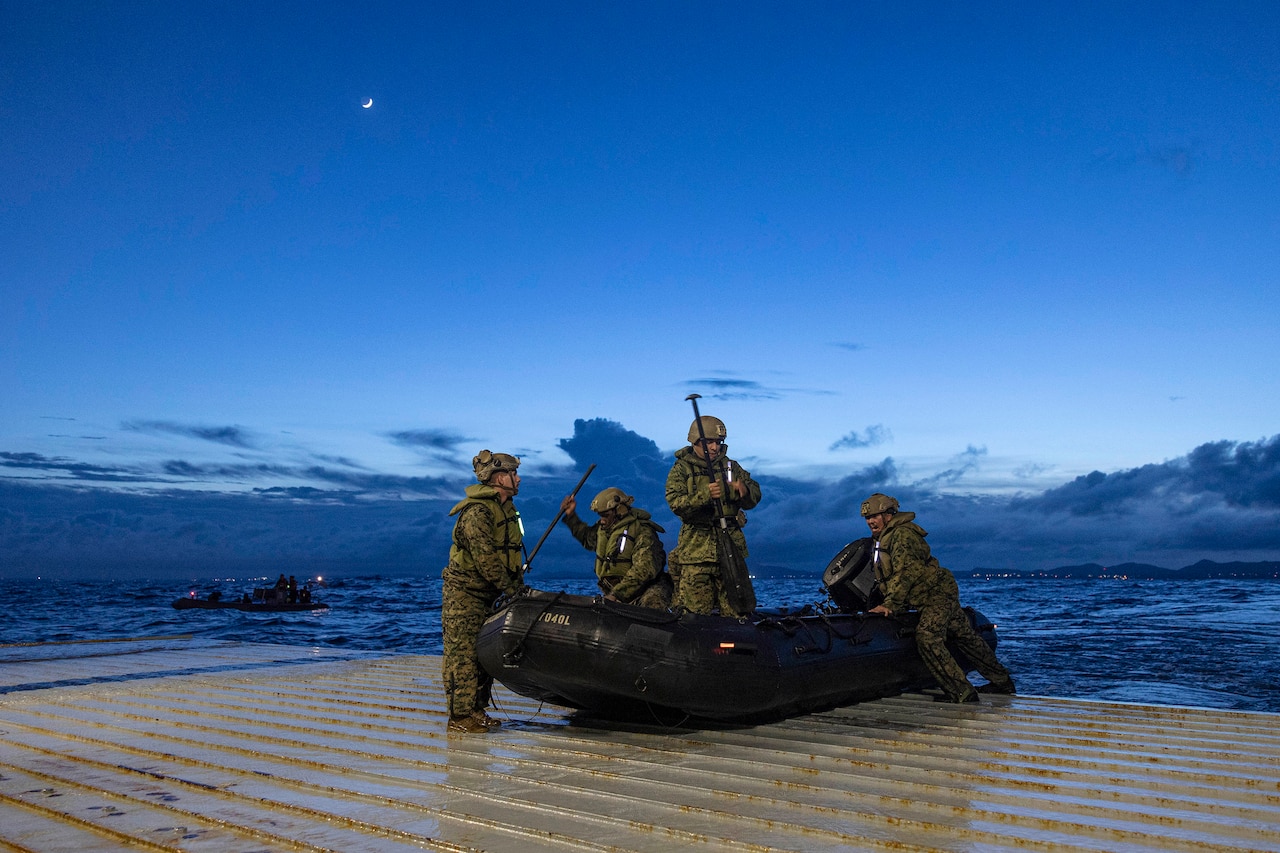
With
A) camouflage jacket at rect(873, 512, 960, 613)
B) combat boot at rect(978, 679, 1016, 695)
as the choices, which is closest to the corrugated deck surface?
combat boot at rect(978, 679, 1016, 695)

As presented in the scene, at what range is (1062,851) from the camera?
346 centimetres

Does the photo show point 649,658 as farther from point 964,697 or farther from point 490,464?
point 964,697

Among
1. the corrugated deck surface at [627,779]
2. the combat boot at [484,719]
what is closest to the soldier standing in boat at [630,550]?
the corrugated deck surface at [627,779]

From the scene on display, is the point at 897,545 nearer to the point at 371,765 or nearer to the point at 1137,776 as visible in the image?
the point at 1137,776

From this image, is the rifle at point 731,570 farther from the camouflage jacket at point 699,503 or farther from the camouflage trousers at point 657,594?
the camouflage trousers at point 657,594

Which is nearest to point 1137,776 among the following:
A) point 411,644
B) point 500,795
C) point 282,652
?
point 500,795

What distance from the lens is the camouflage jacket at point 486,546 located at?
6371mm

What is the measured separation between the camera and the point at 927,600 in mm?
7801

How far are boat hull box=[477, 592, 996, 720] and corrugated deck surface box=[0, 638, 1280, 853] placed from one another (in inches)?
9.0

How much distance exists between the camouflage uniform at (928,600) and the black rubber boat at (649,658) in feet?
4.70

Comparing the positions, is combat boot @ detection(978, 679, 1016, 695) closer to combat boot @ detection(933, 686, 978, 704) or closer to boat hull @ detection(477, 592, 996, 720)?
combat boot @ detection(933, 686, 978, 704)

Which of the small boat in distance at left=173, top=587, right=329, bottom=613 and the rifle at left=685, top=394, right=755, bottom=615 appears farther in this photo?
the small boat in distance at left=173, top=587, right=329, bottom=613

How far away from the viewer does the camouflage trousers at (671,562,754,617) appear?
7.57 metres

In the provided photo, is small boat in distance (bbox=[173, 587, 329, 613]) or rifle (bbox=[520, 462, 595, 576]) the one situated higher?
rifle (bbox=[520, 462, 595, 576])
